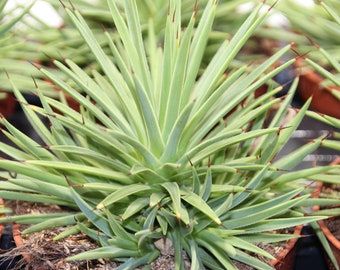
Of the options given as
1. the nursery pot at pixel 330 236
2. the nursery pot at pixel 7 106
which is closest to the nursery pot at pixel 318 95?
the nursery pot at pixel 330 236

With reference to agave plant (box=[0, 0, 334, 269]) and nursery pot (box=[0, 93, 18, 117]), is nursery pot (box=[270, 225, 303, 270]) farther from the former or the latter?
nursery pot (box=[0, 93, 18, 117])

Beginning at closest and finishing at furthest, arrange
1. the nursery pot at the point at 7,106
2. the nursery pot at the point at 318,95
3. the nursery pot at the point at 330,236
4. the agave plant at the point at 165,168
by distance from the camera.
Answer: the agave plant at the point at 165,168 → the nursery pot at the point at 330,236 → the nursery pot at the point at 318,95 → the nursery pot at the point at 7,106

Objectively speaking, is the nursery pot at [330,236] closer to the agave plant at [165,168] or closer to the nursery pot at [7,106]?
the agave plant at [165,168]

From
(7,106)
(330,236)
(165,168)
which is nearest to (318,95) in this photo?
(330,236)

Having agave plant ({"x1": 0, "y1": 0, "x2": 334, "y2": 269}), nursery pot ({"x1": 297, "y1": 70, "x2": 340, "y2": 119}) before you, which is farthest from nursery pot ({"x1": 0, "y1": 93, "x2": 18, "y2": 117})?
nursery pot ({"x1": 297, "y1": 70, "x2": 340, "y2": 119})

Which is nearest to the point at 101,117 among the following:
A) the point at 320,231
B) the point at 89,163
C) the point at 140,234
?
the point at 89,163

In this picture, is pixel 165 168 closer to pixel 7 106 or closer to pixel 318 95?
pixel 318 95
